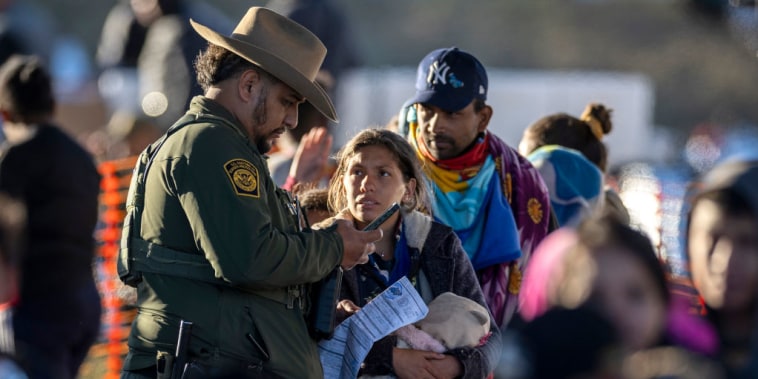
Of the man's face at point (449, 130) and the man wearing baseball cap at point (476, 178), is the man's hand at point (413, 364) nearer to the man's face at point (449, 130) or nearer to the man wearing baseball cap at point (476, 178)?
the man wearing baseball cap at point (476, 178)

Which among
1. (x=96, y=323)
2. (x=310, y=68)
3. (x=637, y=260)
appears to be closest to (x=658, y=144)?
(x=96, y=323)

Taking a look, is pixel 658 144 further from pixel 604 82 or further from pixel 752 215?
pixel 752 215

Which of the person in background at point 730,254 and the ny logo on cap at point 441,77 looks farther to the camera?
the ny logo on cap at point 441,77

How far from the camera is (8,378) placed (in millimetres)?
3234

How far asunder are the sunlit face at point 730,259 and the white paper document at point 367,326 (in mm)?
1197

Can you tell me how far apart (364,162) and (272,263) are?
107 cm

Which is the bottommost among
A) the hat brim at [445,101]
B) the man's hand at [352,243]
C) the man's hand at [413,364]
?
the man's hand at [413,364]

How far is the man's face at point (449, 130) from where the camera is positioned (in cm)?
576

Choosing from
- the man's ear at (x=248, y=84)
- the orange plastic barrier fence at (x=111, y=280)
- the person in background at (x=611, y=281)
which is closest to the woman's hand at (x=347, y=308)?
the man's ear at (x=248, y=84)

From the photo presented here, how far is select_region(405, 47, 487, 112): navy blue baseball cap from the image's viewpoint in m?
5.75

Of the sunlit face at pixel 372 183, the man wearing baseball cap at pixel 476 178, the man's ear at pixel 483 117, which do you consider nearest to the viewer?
the sunlit face at pixel 372 183

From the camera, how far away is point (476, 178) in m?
5.70

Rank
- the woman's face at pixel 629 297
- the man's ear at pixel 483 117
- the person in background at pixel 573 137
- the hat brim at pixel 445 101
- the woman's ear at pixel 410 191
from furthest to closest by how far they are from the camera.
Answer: the person in background at pixel 573 137
the man's ear at pixel 483 117
the hat brim at pixel 445 101
the woman's ear at pixel 410 191
the woman's face at pixel 629 297

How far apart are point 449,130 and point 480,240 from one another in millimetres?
486
